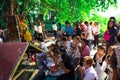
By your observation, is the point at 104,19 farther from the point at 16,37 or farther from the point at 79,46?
the point at 79,46

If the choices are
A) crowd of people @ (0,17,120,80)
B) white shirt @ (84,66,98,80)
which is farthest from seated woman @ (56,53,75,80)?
white shirt @ (84,66,98,80)

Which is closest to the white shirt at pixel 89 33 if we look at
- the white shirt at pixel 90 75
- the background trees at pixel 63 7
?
the background trees at pixel 63 7

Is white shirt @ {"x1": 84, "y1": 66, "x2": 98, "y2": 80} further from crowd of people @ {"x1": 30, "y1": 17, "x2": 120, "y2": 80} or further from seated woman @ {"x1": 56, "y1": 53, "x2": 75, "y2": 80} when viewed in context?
seated woman @ {"x1": 56, "y1": 53, "x2": 75, "y2": 80}

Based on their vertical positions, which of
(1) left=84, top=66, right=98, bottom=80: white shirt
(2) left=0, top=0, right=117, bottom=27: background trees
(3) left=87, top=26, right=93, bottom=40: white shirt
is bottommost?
(3) left=87, top=26, right=93, bottom=40: white shirt

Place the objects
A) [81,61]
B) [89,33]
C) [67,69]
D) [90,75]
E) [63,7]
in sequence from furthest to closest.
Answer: [63,7], [89,33], [81,61], [67,69], [90,75]

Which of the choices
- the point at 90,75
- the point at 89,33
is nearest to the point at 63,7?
the point at 89,33

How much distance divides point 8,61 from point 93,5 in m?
16.3

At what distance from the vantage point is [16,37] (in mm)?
13703

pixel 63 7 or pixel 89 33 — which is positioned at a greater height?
pixel 63 7

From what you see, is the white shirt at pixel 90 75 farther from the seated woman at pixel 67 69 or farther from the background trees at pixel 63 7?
the background trees at pixel 63 7

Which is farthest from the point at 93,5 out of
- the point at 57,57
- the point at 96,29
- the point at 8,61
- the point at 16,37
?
the point at 8,61

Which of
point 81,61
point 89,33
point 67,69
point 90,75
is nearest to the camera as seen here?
point 90,75

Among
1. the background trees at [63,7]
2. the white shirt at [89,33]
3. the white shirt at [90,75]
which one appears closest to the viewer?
the white shirt at [90,75]

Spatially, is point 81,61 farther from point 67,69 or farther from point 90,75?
point 90,75
